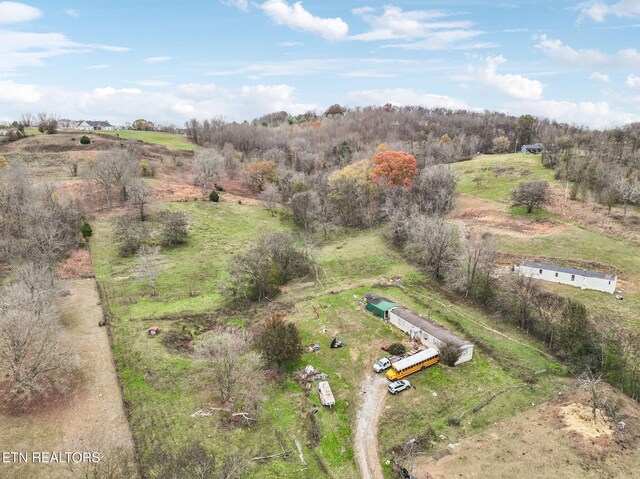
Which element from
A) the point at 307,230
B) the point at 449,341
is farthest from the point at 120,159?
the point at 449,341

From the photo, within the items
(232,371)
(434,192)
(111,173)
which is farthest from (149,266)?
(434,192)

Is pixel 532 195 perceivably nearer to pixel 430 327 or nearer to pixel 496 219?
pixel 496 219

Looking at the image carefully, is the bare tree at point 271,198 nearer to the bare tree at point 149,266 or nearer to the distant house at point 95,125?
the bare tree at point 149,266

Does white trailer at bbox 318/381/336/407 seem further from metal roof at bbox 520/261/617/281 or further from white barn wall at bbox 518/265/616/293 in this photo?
metal roof at bbox 520/261/617/281

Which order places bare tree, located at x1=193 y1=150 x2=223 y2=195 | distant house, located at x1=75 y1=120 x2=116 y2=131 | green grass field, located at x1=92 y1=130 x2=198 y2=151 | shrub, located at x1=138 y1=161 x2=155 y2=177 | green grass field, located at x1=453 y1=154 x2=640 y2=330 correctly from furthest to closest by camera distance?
distant house, located at x1=75 y1=120 x2=116 y2=131 < green grass field, located at x1=92 y1=130 x2=198 y2=151 < shrub, located at x1=138 y1=161 x2=155 y2=177 < bare tree, located at x1=193 y1=150 x2=223 y2=195 < green grass field, located at x1=453 y1=154 x2=640 y2=330

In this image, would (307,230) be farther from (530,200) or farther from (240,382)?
(240,382)

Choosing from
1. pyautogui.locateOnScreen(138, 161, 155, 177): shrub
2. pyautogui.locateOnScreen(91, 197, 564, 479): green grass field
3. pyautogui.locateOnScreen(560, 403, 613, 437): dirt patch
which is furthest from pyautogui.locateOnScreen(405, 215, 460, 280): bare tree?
pyautogui.locateOnScreen(138, 161, 155, 177): shrub
